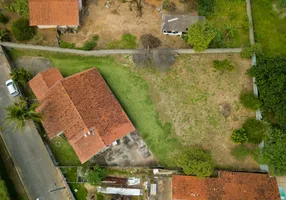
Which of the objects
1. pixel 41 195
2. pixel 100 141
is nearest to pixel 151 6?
pixel 100 141

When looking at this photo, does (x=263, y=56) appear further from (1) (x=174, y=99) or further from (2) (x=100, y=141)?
(2) (x=100, y=141)

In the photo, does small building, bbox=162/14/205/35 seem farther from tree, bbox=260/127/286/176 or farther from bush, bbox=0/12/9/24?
bush, bbox=0/12/9/24

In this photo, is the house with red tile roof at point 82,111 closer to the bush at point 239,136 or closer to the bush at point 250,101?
the bush at point 239,136

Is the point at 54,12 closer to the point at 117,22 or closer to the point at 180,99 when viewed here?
the point at 117,22

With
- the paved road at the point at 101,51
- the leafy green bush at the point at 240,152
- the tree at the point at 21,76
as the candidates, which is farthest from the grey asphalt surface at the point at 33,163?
the leafy green bush at the point at 240,152

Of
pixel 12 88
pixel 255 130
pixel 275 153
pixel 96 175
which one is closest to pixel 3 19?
pixel 12 88
